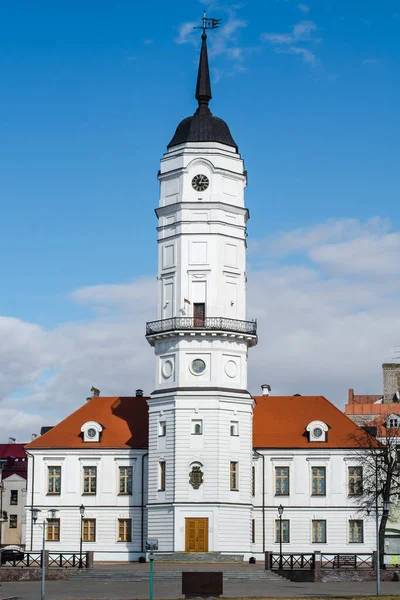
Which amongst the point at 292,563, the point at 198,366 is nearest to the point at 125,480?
the point at 198,366

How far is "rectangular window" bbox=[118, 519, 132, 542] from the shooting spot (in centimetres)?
7250

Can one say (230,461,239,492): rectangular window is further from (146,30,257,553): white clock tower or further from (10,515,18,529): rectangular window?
(10,515,18,529): rectangular window

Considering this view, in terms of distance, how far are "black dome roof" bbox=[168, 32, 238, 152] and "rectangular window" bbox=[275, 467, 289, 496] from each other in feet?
69.3

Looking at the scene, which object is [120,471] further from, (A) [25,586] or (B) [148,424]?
(A) [25,586]

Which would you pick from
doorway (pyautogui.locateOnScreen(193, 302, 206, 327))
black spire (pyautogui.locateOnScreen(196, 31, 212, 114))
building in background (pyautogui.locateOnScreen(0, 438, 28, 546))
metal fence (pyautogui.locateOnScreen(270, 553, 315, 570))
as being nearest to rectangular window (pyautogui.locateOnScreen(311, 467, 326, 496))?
metal fence (pyautogui.locateOnScreen(270, 553, 315, 570))

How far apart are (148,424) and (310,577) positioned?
2056 cm

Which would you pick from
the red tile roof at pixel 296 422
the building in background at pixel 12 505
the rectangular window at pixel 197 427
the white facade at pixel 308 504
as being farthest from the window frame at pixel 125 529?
the building in background at pixel 12 505

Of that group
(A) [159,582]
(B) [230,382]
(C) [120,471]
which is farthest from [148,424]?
(A) [159,582]

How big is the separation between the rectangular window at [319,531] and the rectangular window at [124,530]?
1183 centimetres

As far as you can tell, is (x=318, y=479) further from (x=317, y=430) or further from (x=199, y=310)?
(x=199, y=310)

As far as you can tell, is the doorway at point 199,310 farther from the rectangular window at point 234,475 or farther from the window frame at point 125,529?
the window frame at point 125,529

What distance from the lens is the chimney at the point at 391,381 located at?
114956 millimetres

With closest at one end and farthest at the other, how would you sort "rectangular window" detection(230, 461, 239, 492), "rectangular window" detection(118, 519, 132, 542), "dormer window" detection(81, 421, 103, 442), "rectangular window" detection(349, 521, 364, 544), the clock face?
1. "rectangular window" detection(230, 461, 239, 492)
2. the clock face
3. "rectangular window" detection(349, 521, 364, 544)
4. "rectangular window" detection(118, 519, 132, 542)
5. "dormer window" detection(81, 421, 103, 442)

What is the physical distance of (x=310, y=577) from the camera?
56.9 metres
